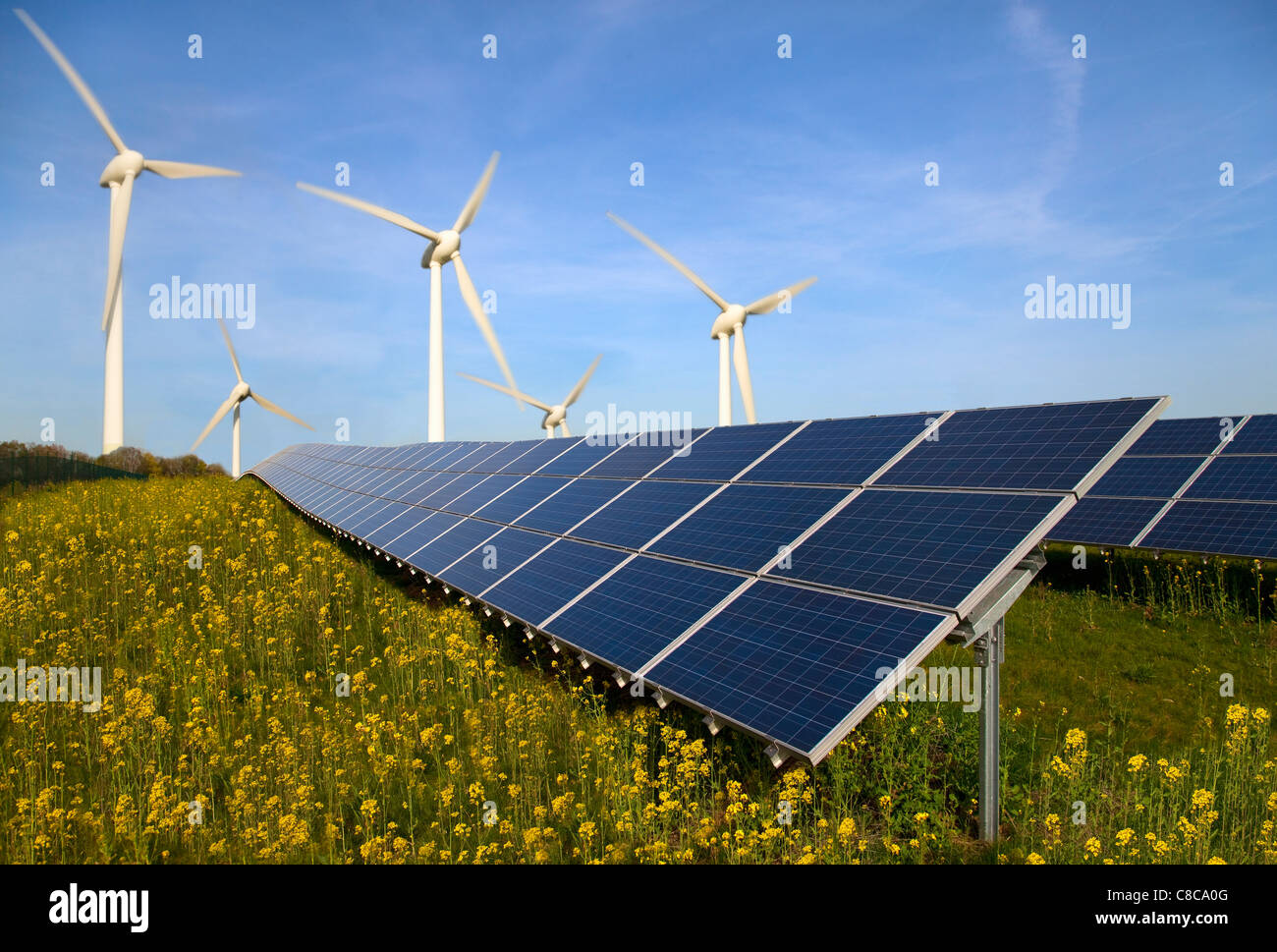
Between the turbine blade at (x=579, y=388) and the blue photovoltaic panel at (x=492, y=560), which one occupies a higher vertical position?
the turbine blade at (x=579, y=388)

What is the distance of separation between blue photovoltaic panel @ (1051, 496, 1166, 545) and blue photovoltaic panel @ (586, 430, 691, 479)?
10015 millimetres

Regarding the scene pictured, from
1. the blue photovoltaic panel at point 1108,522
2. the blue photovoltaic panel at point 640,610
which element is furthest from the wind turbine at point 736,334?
the blue photovoltaic panel at point 640,610

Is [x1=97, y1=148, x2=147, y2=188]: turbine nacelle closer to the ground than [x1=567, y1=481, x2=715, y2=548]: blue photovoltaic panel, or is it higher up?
higher up

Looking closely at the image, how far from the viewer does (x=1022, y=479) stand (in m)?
7.92

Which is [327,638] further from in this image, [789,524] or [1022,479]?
[1022,479]

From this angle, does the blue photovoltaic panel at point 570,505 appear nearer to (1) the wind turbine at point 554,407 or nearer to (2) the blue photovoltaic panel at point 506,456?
(2) the blue photovoltaic panel at point 506,456

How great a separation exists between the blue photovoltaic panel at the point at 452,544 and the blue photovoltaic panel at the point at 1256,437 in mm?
21129

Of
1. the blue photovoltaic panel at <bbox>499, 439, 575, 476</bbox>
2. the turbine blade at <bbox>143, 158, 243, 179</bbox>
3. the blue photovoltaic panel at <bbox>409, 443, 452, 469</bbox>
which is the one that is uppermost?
the turbine blade at <bbox>143, 158, 243, 179</bbox>

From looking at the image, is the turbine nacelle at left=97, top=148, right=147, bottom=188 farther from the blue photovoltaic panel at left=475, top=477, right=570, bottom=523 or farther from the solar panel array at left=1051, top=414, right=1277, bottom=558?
the solar panel array at left=1051, top=414, right=1277, bottom=558

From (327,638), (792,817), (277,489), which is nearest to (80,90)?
(277,489)

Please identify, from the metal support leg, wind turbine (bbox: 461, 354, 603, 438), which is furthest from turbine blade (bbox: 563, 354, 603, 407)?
the metal support leg

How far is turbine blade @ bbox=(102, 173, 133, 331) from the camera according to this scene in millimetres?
39219

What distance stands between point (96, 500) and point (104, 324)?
1803cm

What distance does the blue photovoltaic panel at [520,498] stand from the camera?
16.3m
